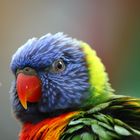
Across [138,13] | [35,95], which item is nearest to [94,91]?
[35,95]

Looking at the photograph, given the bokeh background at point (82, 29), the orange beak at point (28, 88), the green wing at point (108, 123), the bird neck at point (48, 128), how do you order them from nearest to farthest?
the green wing at point (108, 123), the bird neck at point (48, 128), the orange beak at point (28, 88), the bokeh background at point (82, 29)

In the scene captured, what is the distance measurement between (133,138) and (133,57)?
908 millimetres

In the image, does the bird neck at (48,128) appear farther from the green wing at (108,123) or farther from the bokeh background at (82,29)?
the bokeh background at (82,29)

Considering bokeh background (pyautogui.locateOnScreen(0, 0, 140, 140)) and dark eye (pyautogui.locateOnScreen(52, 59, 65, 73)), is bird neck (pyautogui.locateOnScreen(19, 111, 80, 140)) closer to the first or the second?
dark eye (pyautogui.locateOnScreen(52, 59, 65, 73))

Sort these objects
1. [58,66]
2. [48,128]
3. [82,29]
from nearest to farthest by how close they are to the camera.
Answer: [48,128] → [58,66] → [82,29]

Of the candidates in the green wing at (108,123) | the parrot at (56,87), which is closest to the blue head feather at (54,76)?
the parrot at (56,87)

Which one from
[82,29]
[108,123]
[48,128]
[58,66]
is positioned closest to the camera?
[108,123]

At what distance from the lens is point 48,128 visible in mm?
1144

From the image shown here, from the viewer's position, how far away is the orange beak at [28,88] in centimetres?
121

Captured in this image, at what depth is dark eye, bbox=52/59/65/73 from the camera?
1254 mm

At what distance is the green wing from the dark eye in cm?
20

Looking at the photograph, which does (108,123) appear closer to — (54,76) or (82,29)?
(54,76)

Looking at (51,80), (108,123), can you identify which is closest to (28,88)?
(51,80)

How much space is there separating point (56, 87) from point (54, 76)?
4 centimetres
